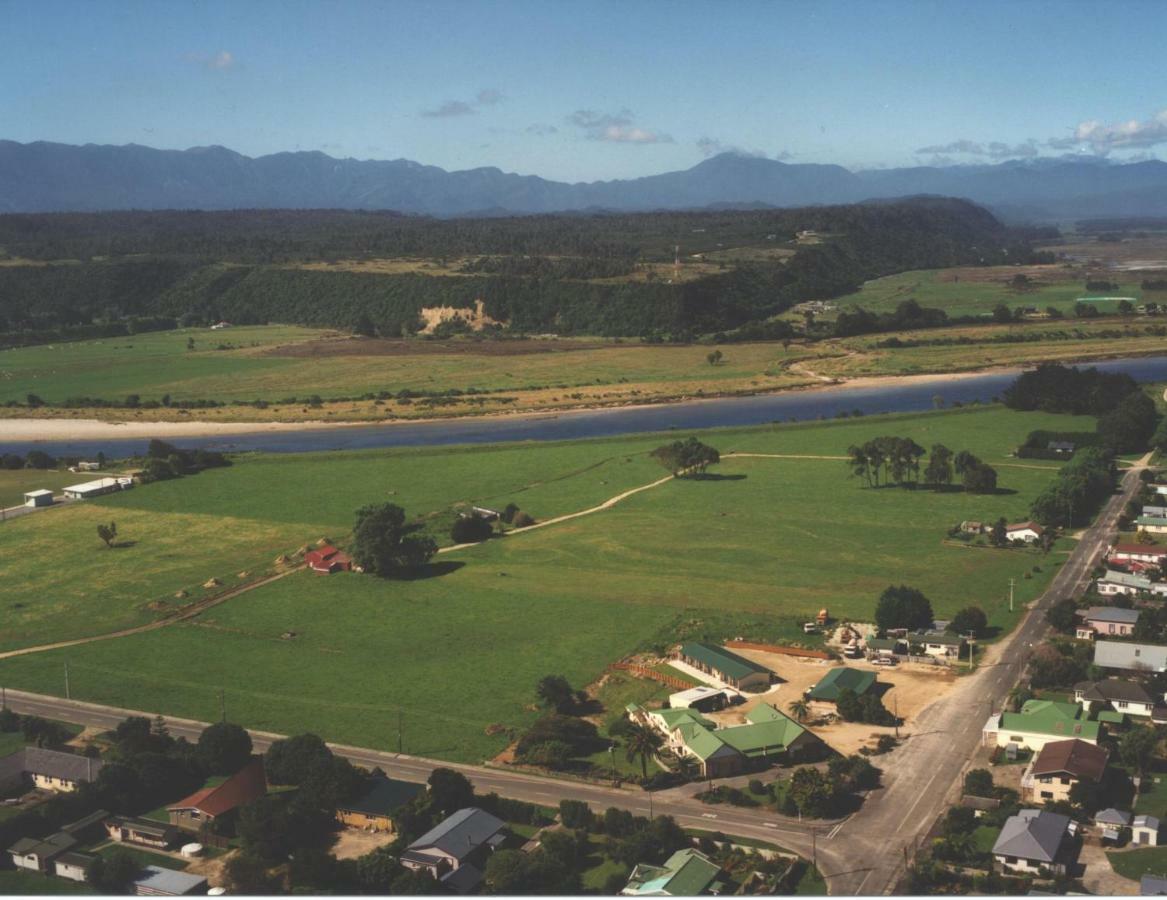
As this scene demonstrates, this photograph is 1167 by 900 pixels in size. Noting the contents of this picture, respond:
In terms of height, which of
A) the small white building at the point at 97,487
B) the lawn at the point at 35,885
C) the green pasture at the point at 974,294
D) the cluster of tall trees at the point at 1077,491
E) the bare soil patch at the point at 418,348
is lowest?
the lawn at the point at 35,885

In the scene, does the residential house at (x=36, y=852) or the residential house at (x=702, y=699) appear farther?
the residential house at (x=702, y=699)

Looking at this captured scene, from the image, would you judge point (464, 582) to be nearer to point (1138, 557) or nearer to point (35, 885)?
point (35, 885)

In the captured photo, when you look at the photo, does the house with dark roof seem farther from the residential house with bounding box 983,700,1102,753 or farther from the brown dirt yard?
the residential house with bounding box 983,700,1102,753

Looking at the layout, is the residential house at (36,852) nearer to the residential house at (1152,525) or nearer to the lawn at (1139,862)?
the lawn at (1139,862)

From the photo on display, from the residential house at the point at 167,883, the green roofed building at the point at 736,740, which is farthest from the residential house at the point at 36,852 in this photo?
the green roofed building at the point at 736,740

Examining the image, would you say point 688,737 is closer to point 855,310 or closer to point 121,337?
point 855,310

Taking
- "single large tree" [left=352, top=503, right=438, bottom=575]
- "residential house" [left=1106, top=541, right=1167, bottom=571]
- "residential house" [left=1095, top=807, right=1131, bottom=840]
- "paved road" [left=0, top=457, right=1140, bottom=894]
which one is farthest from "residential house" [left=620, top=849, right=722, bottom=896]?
"residential house" [left=1106, top=541, right=1167, bottom=571]

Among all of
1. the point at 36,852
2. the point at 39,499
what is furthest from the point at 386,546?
the point at 39,499
